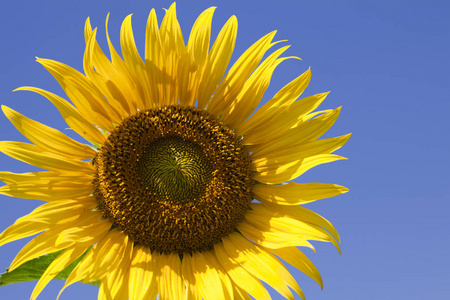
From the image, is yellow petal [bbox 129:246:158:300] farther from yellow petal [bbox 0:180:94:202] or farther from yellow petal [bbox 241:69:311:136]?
yellow petal [bbox 241:69:311:136]

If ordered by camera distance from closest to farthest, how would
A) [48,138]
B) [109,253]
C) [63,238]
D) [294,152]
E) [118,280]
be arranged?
[63,238] < [118,280] < [109,253] < [48,138] < [294,152]

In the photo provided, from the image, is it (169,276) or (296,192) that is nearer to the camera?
(169,276)

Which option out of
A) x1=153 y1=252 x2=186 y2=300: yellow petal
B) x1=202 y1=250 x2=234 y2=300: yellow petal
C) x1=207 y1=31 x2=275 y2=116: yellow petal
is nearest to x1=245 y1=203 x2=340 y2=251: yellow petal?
x1=202 y1=250 x2=234 y2=300: yellow petal

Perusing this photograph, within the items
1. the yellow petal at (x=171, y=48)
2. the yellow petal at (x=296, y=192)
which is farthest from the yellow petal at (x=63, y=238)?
the yellow petal at (x=296, y=192)

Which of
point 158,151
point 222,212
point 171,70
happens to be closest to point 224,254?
point 222,212

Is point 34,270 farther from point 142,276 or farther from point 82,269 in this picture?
point 142,276

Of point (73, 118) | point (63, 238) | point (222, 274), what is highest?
point (73, 118)

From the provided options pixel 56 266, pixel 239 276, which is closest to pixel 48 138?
pixel 56 266
